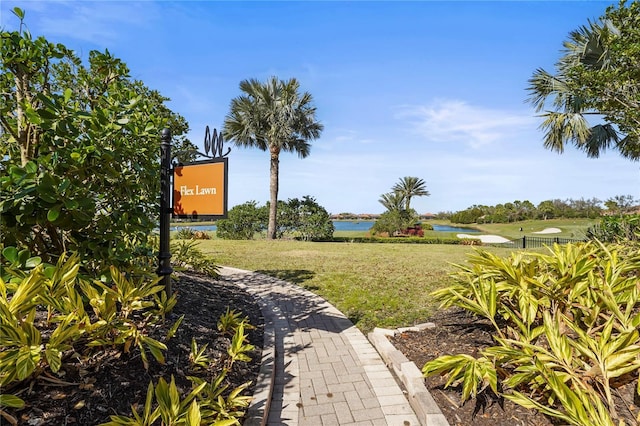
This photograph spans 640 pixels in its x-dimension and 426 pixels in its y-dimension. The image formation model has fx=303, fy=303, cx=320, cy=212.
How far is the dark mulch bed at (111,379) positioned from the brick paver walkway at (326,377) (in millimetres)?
322

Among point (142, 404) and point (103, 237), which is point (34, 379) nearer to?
point (142, 404)

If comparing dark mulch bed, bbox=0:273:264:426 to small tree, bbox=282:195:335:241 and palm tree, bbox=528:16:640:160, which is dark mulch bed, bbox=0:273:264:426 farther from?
small tree, bbox=282:195:335:241

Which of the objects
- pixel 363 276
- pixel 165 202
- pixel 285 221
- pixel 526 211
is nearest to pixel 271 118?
pixel 285 221

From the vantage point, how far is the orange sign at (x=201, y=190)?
120 inches

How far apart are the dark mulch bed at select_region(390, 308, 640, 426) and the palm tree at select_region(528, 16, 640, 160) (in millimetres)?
7291

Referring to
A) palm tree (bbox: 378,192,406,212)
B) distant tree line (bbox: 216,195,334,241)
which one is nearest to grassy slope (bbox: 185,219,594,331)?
distant tree line (bbox: 216,195,334,241)

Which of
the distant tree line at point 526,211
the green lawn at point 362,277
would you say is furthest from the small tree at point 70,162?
the distant tree line at point 526,211

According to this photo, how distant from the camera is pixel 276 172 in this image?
16.6m

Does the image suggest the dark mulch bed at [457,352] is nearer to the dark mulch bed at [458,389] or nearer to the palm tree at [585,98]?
the dark mulch bed at [458,389]

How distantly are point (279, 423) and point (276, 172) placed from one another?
14.9 metres

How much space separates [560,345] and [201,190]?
333cm

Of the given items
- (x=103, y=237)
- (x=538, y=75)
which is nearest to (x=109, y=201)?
(x=103, y=237)

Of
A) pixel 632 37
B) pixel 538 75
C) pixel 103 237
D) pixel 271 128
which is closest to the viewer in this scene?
pixel 103 237

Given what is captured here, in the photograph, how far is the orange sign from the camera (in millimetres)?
3055
